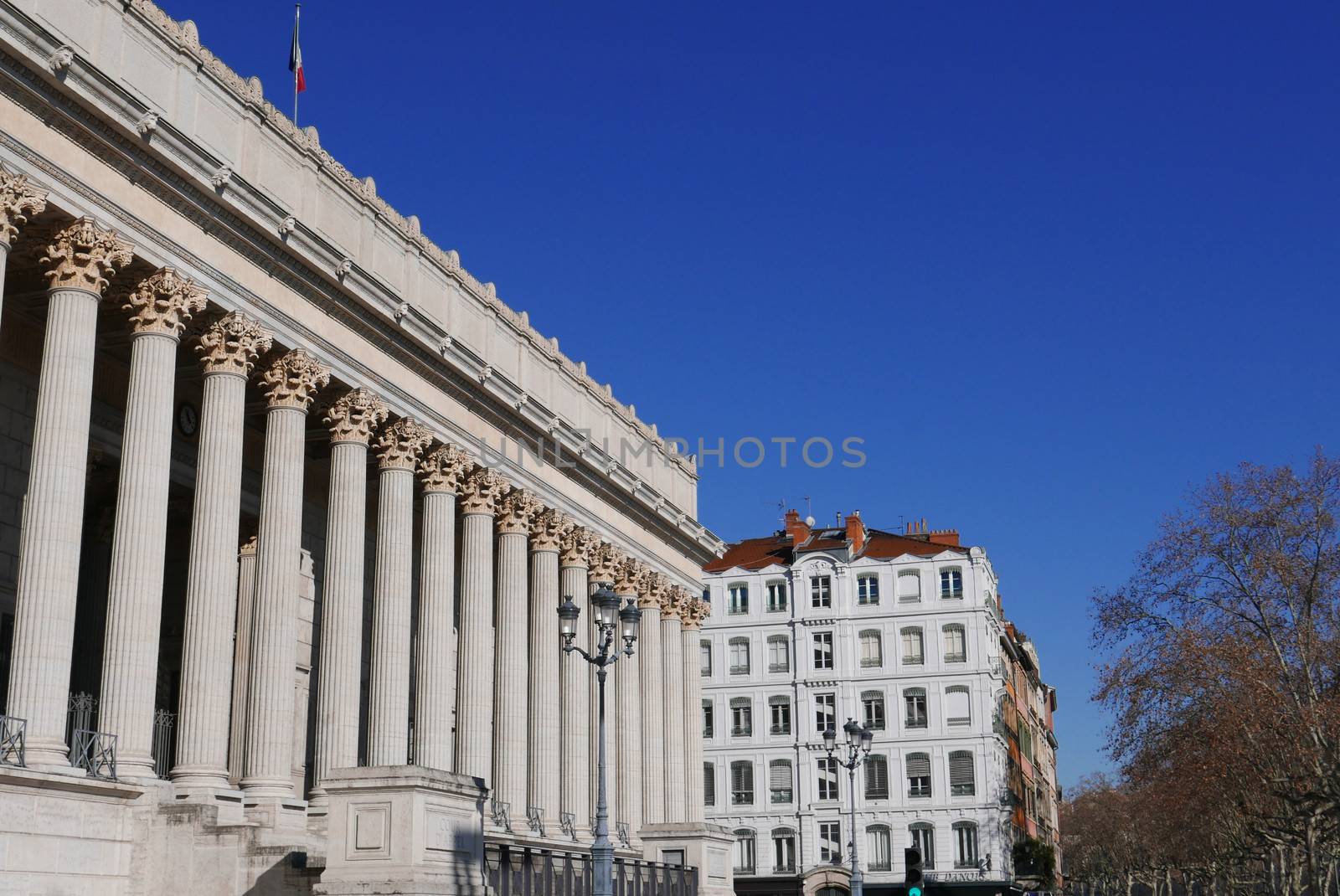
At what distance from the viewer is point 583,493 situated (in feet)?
149

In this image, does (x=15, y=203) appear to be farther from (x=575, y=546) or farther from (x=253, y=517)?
(x=575, y=546)

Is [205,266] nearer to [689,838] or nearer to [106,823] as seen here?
[106,823]

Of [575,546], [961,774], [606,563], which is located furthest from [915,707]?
[575,546]

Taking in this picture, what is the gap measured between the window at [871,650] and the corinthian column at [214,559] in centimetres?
5531

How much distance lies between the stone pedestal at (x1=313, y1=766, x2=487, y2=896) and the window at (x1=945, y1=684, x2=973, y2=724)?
190 feet

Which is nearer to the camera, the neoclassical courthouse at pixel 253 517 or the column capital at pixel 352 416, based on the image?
the neoclassical courthouse at pixel 253 517

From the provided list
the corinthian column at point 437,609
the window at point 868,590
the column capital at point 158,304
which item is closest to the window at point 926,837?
the window at point 868,590

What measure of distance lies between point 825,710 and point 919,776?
597 cm

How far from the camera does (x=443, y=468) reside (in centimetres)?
3678

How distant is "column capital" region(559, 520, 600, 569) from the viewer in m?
43.8

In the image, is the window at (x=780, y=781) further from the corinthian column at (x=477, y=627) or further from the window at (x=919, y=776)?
the corinthian column at (x=477, y=627)

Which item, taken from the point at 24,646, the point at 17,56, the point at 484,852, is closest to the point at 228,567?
the point at 24,646

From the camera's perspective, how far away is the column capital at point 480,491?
38156 mm

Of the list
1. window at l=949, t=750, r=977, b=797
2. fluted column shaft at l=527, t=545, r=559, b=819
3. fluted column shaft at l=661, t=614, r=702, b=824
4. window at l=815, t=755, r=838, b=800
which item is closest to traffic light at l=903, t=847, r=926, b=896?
fluted column shaft at l=527, t=545, r=559, b=819
